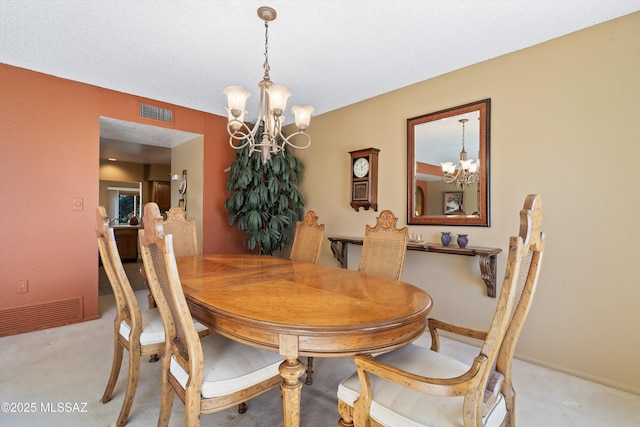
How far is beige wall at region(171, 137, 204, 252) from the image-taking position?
444 cm

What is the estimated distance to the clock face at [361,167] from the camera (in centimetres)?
358

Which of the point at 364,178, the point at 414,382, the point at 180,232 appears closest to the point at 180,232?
the point at 180,232

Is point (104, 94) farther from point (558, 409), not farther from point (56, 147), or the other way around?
point (558, 409)

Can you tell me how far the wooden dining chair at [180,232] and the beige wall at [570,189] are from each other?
8.09ft

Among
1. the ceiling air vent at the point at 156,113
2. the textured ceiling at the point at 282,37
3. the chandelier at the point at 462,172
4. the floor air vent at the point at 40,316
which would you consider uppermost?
the textured ceiling at the point at 282,37

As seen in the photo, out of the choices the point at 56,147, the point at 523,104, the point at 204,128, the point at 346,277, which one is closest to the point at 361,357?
the point at 346,277

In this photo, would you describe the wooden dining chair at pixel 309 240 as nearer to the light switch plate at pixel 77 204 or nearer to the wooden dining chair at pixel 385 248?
the wooden dining chair at pixel 385 248

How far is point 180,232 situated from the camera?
319cm

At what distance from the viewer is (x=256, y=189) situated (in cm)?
407

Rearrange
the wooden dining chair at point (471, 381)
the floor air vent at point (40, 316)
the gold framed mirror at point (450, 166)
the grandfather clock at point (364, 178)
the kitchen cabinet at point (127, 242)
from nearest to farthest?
the wooden dining chair at point (471, 381) → the gold framed mirror at point (450, 166) → the floor air vent at point (40, 316) → the grandfather clock at point (364, 178) → the kitchen cabinet at point (127, 242)

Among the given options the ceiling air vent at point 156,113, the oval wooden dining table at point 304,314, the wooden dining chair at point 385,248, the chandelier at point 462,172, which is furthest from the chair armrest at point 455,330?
the ceiling air vent at point 156,113

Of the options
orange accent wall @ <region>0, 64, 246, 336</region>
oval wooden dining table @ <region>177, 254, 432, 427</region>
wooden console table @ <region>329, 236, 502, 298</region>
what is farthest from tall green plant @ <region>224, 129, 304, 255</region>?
oval wooden dining table @ <region>177, 254, 432, 427</region>

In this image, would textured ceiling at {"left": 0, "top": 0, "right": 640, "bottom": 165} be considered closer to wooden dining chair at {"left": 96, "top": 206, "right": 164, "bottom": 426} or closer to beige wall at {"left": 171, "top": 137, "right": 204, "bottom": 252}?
beige wall at {"left": 171, "top": 137, "right": 204, "bottom": 252}

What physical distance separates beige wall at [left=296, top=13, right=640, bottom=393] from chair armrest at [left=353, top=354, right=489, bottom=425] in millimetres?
1674
